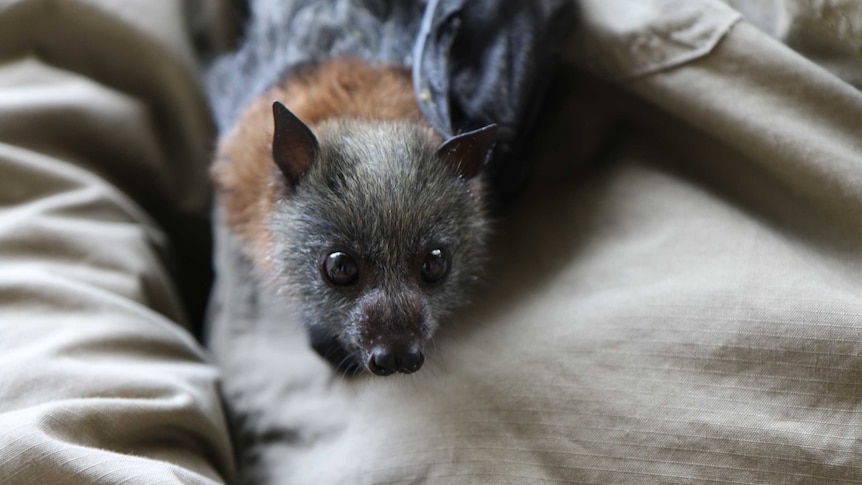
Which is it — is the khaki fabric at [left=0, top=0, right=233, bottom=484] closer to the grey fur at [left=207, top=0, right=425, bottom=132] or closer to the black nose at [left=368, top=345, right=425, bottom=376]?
the grey fur at [left=207, top=0, right=425, bottom=132]

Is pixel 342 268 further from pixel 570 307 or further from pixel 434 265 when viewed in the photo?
pixel 570 307

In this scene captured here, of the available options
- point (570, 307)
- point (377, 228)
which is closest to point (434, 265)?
point (377, 228)

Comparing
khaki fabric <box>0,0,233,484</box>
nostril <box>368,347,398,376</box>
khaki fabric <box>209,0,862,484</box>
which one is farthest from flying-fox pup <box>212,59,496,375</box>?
khaki fabric <box>0,0,233,484</box>

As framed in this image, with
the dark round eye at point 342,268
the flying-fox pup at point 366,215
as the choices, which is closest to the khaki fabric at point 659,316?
the flying-fox pup at point 366,215

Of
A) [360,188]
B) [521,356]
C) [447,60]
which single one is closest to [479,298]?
Result: [521,356]

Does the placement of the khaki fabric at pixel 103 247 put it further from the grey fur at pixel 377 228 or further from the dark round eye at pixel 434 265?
the dark round eye at pixel 434 265

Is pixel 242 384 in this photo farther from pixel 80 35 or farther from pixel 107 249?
pixel 80 35

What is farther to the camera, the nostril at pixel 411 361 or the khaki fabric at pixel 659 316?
the nostril at pixel 411 361
